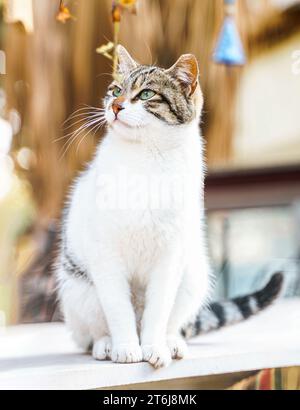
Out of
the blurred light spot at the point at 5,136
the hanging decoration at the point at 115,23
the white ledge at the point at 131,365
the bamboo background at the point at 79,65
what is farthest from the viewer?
the blurred light spot at the point at 5,136

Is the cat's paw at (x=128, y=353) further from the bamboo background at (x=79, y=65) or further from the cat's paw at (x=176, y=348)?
the bamboo background at (x=79, y=65)

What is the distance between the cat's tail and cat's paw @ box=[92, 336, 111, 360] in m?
0.17

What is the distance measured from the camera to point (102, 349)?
0.72 meters

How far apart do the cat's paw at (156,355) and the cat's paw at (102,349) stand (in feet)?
0.18

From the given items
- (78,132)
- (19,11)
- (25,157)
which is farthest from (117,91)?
(25,157)

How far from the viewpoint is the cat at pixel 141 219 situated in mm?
695

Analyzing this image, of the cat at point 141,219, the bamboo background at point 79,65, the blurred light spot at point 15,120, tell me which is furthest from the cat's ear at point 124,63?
the blurred light spot at point 15,120

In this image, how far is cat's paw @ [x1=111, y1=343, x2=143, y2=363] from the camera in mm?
680

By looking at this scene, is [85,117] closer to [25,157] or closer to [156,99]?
[156,99]

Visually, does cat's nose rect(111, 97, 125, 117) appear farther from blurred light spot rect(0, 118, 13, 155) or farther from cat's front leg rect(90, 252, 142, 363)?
blurred light spot rect(0, 118, 13, 155)

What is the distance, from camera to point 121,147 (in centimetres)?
72

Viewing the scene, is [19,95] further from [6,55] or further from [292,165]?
[292,165]

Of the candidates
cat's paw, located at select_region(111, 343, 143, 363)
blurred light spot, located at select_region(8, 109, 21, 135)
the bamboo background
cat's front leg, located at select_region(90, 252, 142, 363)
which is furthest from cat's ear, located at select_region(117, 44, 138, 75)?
blurred light spot, located at select_region(8, 109, 21, 135)

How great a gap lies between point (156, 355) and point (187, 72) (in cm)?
36
